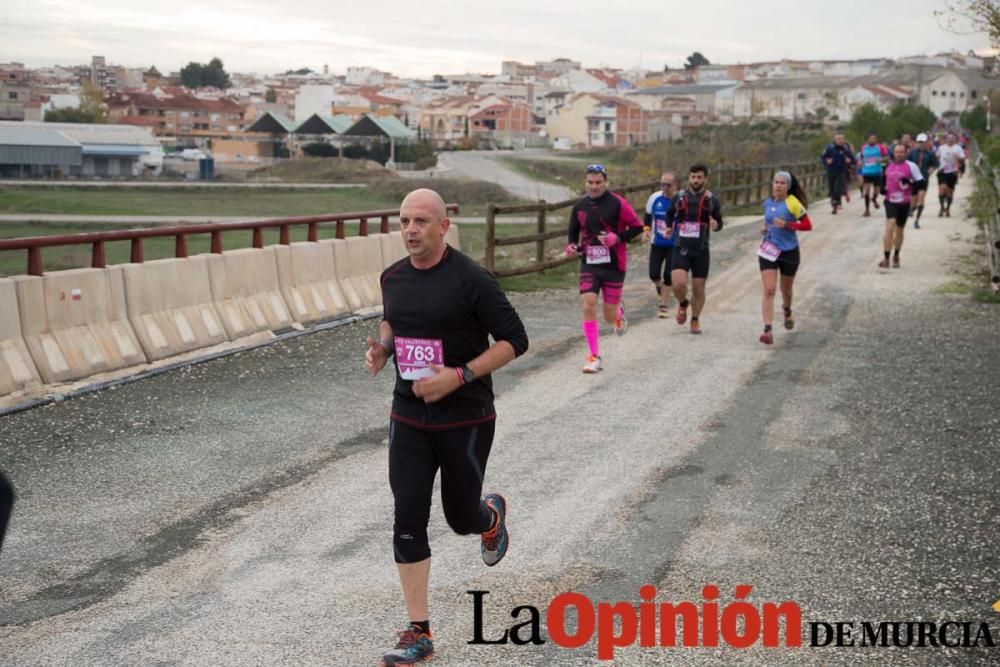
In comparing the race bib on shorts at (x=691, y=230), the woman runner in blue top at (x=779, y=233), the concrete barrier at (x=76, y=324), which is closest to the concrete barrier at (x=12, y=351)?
the concrete barrier at (x=76, y=324)

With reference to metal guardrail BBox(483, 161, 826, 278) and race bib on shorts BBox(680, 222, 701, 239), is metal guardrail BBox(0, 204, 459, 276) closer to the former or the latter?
metal guardrail BBox(483, 161, 826, 278)

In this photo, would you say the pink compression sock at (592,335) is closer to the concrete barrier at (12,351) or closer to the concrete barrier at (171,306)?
the concrete barrier at (171,306)

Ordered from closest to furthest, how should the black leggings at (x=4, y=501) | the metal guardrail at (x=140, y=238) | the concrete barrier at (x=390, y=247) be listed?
the black leggings at (x=4, y=501)
the metal guardrail at (x=140, y=238)
the concrete barrier at (x=390, y=247)

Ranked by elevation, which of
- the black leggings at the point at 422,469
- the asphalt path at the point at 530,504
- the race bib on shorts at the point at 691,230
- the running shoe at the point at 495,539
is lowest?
the asphalt path at the point at 530,504

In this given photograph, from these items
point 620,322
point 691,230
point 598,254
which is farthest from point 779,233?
point 598,254

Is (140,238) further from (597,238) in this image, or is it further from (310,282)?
(597,238)

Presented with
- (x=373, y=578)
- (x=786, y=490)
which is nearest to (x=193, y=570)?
(x=373, y=578)

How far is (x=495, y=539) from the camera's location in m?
6.05

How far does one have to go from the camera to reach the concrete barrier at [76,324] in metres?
10.8

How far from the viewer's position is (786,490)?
8.19m

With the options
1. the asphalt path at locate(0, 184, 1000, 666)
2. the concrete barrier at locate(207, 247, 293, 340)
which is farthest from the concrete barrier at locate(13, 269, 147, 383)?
the concrete barrier at locate(207, 247, 293, 340)

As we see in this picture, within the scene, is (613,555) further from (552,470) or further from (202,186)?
(202,186)

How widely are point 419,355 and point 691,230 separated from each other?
9370 millimetres

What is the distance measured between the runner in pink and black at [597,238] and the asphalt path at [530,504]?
687 millimetres
